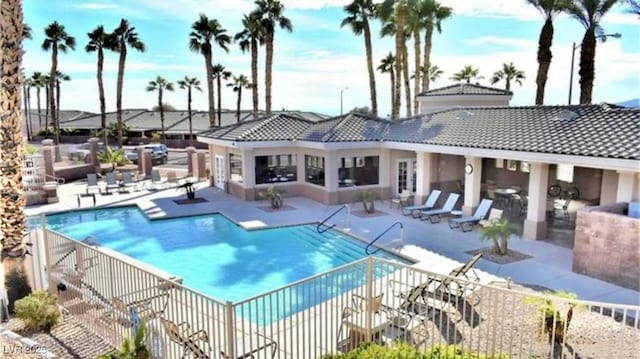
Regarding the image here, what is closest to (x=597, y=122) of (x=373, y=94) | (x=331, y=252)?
(x=331, y=252)

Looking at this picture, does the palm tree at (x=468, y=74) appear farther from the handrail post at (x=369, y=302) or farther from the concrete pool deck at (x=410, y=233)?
the handrail post at (x=369, y=302)

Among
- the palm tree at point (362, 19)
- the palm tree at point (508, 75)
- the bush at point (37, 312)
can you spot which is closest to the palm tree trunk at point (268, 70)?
the palm tree at point (362, 19)

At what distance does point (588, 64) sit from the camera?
2636 centimetres

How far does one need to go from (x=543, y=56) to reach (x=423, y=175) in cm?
1304

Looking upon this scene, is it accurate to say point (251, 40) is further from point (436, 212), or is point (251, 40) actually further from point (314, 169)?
point (436, 212)

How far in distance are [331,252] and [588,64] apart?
2052 cm

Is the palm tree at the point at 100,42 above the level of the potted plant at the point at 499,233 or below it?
above

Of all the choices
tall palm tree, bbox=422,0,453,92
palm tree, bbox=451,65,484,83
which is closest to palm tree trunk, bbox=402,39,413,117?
tall palm tree, bbox=422,0,453,92

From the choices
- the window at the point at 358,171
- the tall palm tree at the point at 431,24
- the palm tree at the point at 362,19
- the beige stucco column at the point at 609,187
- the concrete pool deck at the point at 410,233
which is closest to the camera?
the concrete pool deck at the point at 410,233

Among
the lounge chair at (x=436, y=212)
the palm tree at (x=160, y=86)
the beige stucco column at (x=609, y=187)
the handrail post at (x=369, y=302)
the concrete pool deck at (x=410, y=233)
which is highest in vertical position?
the palm tree at (x=160, y=86)

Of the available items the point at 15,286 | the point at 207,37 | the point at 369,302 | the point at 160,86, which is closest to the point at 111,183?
the point at 207,37

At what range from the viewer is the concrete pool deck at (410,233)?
12.1 m

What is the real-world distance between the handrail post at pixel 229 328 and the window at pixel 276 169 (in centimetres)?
1820

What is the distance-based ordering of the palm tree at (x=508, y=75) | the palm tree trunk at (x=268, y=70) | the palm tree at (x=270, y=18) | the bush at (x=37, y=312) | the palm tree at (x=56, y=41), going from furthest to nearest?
1. the palm tree at (x=508, y=75)
2. the palm tree at (x=56, y=41)
3. the palm tree trunk at (x=268, y=70)
4. the palm tree at (x=270, y=18)
5. the bush at (x=37, y=312)
